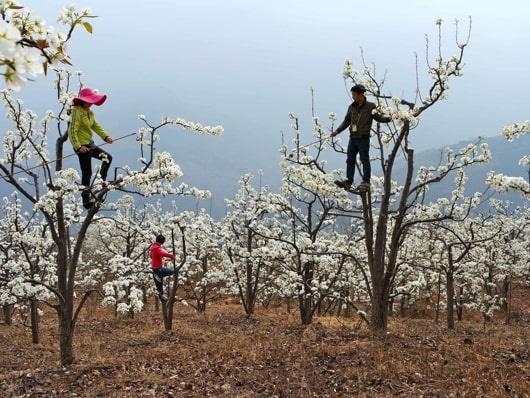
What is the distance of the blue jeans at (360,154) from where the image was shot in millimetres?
11062

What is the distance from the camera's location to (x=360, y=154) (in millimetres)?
11219

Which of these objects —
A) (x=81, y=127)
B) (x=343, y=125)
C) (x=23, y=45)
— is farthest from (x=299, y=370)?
(x=23, y=45)

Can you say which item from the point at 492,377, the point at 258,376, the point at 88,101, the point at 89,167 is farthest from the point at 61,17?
the point at 492,377

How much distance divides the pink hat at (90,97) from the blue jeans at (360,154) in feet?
18.5

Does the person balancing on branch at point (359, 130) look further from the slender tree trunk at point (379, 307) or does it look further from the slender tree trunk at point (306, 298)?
the slender tree trunk at point (306, 298)

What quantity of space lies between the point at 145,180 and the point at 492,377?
7.49 meters

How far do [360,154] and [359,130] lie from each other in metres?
0.58

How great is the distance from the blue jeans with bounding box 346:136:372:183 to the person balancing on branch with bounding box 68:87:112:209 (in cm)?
545

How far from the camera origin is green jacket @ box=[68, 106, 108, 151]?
30.8ft

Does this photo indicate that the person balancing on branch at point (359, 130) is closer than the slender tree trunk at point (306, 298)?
Yes

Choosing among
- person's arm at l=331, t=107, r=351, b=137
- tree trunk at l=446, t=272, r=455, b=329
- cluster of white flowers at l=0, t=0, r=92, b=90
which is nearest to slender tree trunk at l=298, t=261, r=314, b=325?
tree trunk at l=446, t=272, r=455, b=329

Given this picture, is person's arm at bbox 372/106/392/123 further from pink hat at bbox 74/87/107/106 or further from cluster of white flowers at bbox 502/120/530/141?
pink hat at bbox 74/87/107/106

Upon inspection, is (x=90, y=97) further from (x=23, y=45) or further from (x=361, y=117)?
(x=23, y=45)

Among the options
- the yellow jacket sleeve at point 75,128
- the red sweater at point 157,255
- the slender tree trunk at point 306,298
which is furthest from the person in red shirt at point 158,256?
the yellow jacket sleeve at point 75,128
